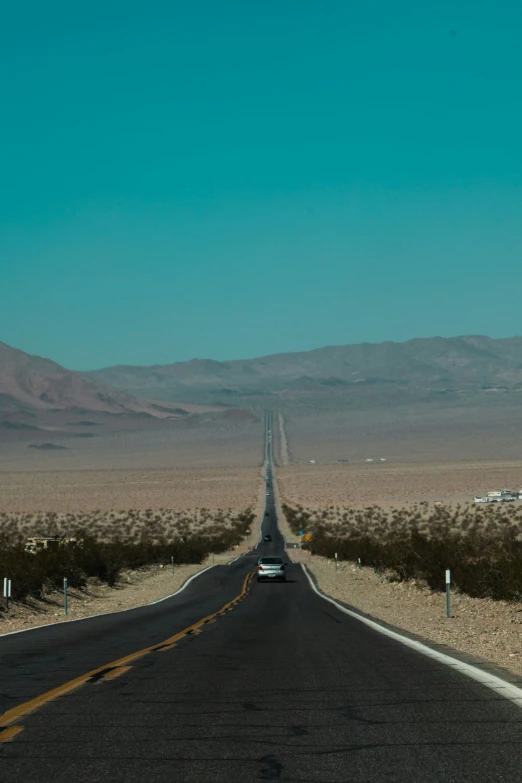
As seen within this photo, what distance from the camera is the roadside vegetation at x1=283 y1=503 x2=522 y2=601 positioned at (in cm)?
2466

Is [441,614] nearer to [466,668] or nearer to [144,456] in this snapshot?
[466,668]

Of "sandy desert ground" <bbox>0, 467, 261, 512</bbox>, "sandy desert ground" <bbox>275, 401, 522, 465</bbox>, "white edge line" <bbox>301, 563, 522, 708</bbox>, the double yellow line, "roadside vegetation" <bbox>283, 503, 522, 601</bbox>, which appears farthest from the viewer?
"sandy desert ground" <bbox>275, 401, 522, 465</bbox>

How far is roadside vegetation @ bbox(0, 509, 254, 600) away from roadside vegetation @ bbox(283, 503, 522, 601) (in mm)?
7389

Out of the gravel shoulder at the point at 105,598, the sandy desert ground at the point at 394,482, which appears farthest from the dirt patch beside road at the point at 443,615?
the sandy desert ground at the point at 394,482

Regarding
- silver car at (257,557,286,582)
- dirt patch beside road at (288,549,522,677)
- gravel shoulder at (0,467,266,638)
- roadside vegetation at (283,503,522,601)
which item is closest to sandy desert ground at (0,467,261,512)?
roadside vegetation at (283,503,522,601)

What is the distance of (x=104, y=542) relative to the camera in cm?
6188

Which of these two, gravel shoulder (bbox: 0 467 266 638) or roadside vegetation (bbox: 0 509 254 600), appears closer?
gravel shoulder (bbox: 0 467 266 638)

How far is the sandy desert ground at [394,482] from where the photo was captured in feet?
316

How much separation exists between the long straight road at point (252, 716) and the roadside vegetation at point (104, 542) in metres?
14.4

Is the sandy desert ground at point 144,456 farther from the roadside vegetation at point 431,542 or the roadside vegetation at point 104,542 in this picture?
the roadside vegetation at point 104,542

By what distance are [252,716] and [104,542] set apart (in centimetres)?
5539

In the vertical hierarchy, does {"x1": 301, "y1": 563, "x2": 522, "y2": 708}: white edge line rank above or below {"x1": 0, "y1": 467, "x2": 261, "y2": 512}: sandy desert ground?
above

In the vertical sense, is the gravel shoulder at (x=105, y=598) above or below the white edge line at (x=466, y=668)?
below

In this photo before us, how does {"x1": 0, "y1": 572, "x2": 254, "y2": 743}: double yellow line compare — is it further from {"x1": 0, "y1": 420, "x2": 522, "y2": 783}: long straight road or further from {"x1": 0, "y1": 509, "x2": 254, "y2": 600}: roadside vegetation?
{"x1": 0, "y1": 509, "x2": 254, "y2": 600}: roadside vegetation
